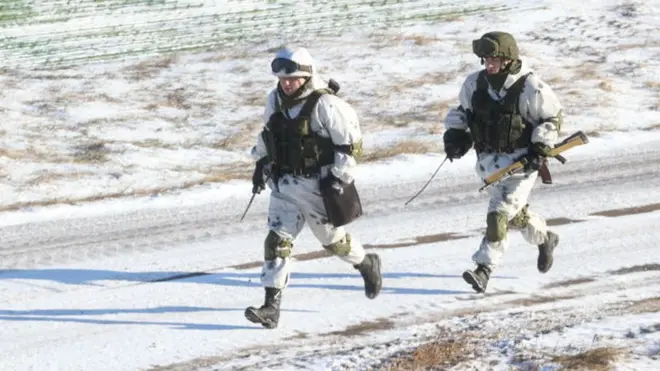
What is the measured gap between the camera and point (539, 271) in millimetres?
9211

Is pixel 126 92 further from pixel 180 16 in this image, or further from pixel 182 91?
pixel 180 16

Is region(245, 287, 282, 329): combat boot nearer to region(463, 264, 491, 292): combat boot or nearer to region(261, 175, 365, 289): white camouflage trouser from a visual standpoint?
region(261, 175, 365, 289): white camouflage trouser

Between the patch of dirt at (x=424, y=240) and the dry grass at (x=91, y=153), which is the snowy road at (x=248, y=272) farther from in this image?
the dry grass at (x=91, y=153)

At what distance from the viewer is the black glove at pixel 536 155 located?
8320 mm

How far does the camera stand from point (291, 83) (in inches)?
309

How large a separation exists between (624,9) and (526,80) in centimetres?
1267

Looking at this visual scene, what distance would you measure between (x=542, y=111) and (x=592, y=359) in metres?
2.12

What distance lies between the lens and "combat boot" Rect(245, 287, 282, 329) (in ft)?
26.3

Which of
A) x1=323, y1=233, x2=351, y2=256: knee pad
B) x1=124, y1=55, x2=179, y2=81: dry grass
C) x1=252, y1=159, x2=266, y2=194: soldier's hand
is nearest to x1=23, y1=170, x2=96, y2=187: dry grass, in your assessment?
x1=124, y1=55, x2=179, y2=81: dry grass

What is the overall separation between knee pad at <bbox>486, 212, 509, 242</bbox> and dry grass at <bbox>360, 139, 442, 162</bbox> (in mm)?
4624

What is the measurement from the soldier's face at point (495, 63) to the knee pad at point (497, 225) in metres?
1.00

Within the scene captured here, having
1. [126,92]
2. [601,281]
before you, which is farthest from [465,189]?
[126,92]

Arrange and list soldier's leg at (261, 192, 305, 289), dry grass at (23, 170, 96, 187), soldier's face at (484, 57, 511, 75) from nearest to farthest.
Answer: soldier's leg at (261, 192, 305, 289) → soldier's face at (484, 57, 511, 75) → dry grass at (23, 170, 96, 187)

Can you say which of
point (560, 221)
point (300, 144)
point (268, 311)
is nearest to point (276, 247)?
point (268, 311)
